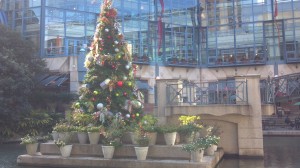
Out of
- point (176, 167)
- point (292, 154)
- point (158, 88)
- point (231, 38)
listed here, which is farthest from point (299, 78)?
point (231, 38)

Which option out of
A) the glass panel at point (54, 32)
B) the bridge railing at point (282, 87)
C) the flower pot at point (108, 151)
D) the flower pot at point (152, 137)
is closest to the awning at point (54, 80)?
the glass panel at point (54, 32)

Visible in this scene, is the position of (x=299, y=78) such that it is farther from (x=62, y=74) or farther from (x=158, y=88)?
(x=62, y=74)

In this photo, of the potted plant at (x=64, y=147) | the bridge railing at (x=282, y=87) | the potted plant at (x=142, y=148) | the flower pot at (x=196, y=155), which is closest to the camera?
the flower pot at (x=196, y=155)

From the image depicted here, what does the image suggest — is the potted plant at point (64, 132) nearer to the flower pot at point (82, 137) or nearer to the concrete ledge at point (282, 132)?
the flower pot at point (82, 137)

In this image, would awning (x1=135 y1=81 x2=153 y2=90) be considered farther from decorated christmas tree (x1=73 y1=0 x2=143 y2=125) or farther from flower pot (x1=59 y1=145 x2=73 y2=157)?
flower pot (x1=59 y1=145 x2=73 y2=157)

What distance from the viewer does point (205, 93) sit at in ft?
53.1

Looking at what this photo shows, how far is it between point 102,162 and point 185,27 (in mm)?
32006

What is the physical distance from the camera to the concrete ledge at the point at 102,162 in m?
11.2

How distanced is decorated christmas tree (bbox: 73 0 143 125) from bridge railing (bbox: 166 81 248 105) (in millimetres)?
1819

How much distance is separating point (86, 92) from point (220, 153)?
20.6 ft

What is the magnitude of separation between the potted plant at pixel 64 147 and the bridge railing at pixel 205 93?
5352 mm

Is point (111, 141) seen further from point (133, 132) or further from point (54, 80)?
point (54, 80)

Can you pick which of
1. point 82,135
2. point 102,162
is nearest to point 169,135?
point 102,162

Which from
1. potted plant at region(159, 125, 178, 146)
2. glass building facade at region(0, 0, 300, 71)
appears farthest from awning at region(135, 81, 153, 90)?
potted plant at region(159, 125, 178, 146)
